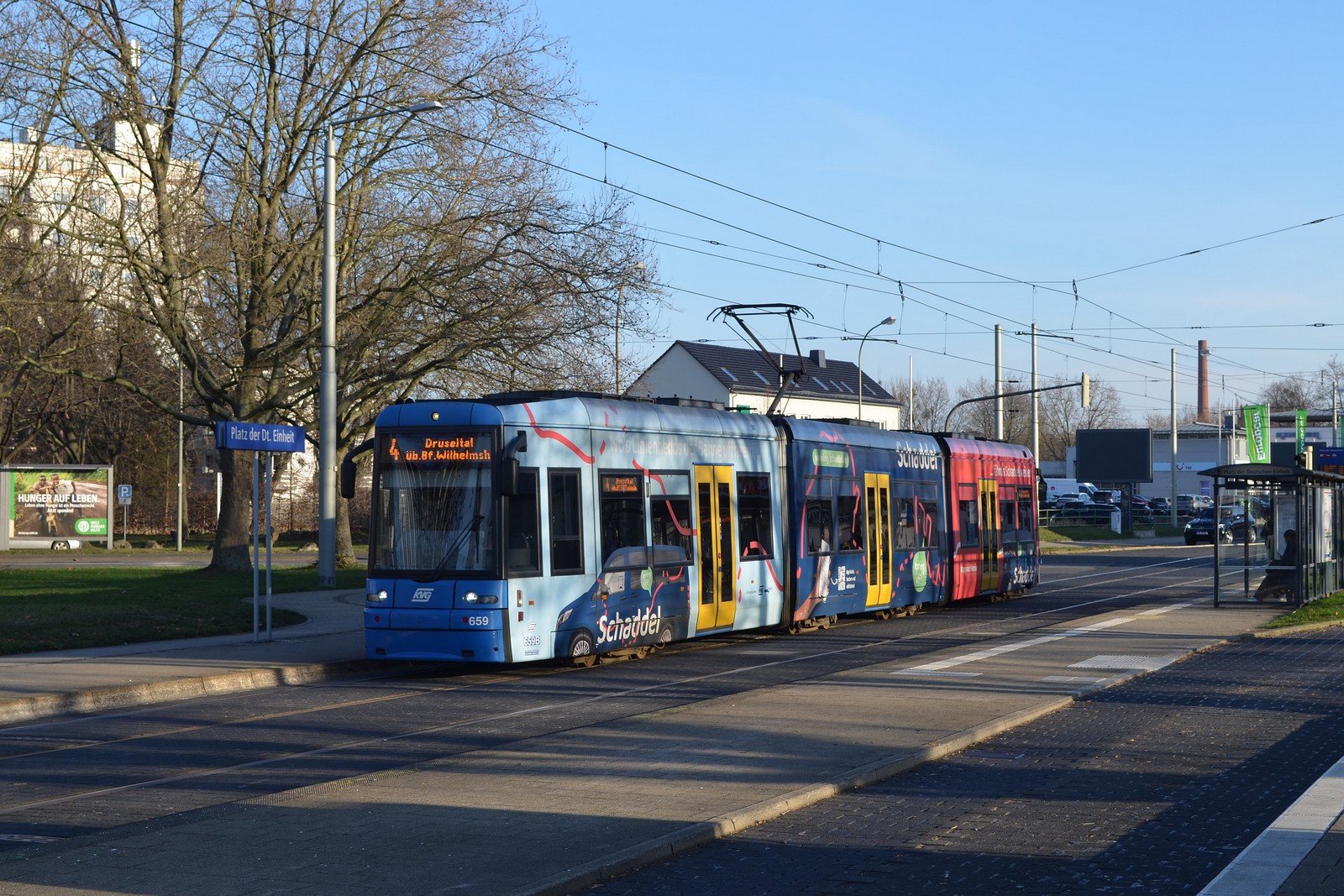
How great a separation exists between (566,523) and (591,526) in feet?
1.40

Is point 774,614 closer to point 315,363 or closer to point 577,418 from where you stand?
point 577,418

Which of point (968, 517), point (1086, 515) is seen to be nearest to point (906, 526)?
point (968, 517)

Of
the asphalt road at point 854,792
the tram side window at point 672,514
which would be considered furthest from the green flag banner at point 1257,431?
the tram side window at point 672,514

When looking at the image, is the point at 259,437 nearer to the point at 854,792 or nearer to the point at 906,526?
the point at 906,526

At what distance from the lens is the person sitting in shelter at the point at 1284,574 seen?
88.9ft

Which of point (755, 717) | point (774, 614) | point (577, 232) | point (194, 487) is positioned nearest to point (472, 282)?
point (577, 232)

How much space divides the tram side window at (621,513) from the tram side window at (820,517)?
462 cm

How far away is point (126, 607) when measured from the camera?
21.6 m

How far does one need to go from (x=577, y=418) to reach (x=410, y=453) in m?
1.92

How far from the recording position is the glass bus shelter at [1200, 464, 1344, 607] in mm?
25844

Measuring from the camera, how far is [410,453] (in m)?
16.1

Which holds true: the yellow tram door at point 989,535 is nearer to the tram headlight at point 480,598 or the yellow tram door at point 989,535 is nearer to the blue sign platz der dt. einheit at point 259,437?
the blue sign platz der dt. einheit at point 259,437

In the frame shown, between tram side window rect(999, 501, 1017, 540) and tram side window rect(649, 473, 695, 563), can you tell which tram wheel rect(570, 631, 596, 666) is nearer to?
tram side window rect(649, 473, 695, 563)

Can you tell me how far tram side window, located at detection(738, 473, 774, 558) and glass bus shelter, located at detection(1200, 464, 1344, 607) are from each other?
9.53m
